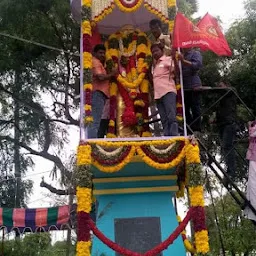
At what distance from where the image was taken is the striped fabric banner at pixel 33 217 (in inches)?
410

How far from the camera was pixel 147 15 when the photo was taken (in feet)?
27.3

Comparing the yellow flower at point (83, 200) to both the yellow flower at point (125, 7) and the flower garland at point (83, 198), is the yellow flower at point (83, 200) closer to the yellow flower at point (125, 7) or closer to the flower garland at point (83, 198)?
the flower garland at point (83, 198)

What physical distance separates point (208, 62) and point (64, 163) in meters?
4.32

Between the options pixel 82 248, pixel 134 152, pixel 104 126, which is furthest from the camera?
pixel 104 126

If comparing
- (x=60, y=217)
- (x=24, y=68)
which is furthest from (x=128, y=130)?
(x=24, y=68)

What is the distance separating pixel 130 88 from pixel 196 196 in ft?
7.65

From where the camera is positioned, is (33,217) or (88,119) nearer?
(88,119)

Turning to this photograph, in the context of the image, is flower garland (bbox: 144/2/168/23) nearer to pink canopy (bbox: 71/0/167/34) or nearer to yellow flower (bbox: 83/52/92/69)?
pink canopy (bbox: 71/0/167/34)


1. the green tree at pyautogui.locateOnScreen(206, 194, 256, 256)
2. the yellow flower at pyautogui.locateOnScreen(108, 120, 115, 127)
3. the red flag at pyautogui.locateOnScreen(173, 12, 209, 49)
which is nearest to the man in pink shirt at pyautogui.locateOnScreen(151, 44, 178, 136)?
the red flag at pyautogui.locateOnScreen(173, 12, 209, 49)

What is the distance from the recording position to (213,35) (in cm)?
702

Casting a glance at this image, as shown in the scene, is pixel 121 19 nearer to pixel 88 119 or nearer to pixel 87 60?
pixel 87 60

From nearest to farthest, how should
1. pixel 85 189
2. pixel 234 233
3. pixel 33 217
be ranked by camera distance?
pixel 85 189 → pixel 234 233 → pixel 33 217

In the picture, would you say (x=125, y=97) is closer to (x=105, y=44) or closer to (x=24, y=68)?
(x=105, y=44)

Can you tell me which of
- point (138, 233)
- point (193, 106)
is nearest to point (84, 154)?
point (138, 233)
